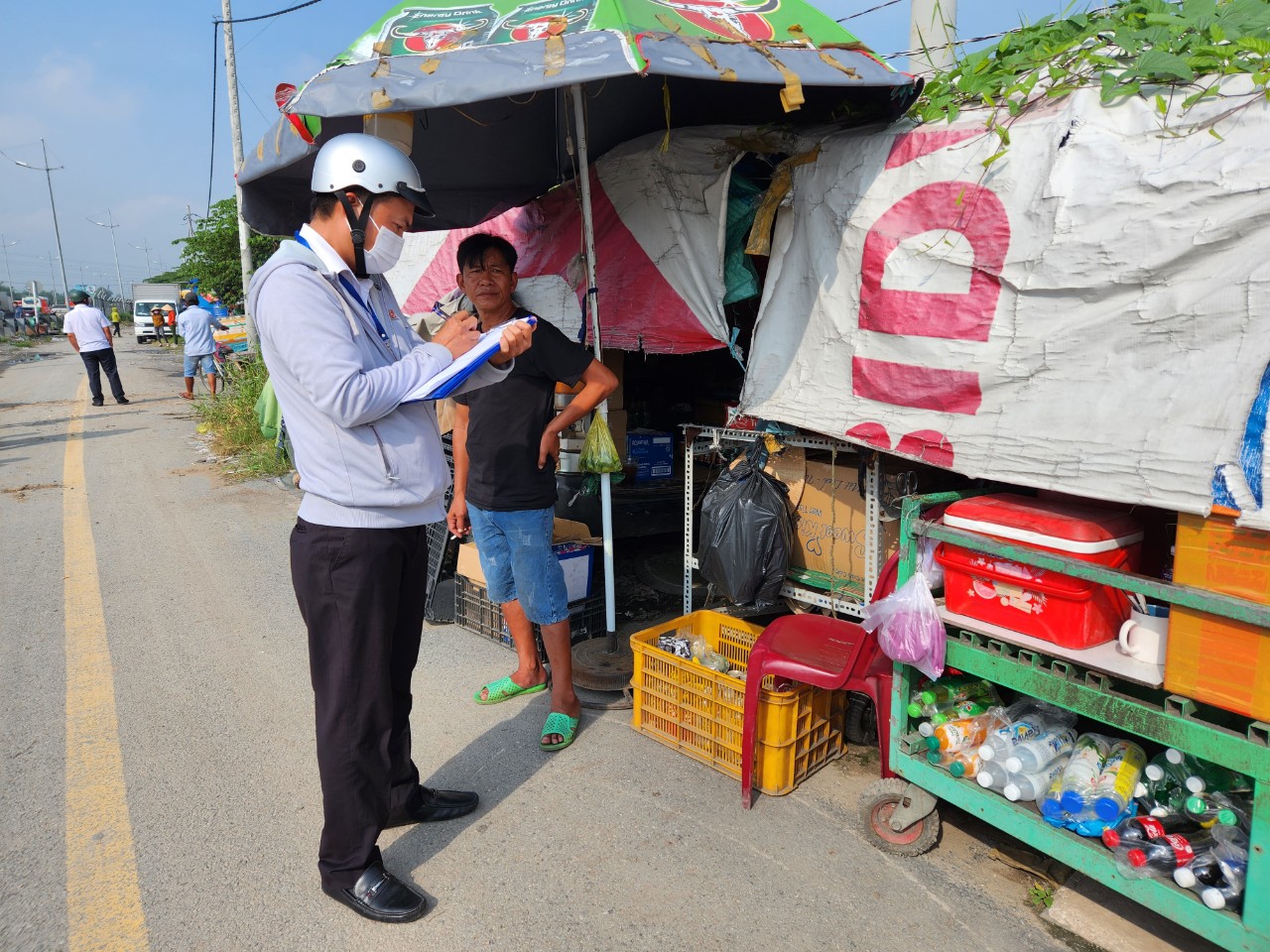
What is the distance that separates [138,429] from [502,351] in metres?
12.5

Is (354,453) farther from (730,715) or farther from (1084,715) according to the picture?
(1084,715)

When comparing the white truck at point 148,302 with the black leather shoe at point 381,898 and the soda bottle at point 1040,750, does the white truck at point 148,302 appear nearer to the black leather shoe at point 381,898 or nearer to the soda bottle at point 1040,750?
the black leather shoe at point 381,898

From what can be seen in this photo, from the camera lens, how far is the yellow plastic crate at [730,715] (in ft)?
10.6

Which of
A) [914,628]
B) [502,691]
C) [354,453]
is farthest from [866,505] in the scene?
[354,453]

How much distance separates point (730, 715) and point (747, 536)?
819 mm

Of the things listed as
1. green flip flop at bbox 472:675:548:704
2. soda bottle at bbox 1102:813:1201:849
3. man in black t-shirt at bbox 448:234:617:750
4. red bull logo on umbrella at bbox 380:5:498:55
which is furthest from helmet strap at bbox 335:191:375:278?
soda bottle at bbox 1102:813:1201:849

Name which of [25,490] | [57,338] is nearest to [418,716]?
[25,490]

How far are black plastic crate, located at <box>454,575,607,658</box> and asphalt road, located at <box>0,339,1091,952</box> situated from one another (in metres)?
0.12

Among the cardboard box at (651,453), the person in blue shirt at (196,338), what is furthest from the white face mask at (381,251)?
the person in blue shirt at (196,338)

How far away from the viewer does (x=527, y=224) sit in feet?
18.6

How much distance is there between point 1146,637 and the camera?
245cm

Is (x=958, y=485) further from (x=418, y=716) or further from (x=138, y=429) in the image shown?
(x=138, y=429)

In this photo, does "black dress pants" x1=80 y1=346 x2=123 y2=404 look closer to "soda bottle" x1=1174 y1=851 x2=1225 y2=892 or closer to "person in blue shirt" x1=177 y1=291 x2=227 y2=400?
"person in blue shirt" x1=177 y1=291 x2=227 y2=400

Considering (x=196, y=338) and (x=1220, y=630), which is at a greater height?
(x=196, y=338)
